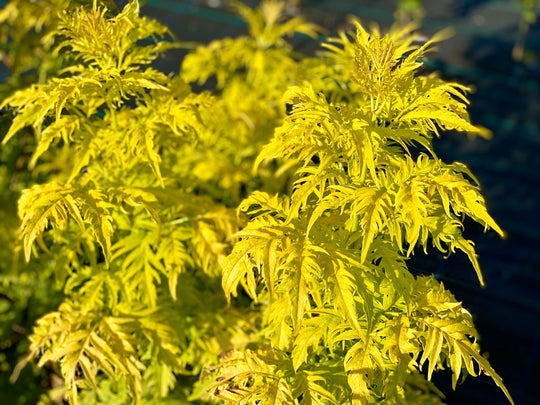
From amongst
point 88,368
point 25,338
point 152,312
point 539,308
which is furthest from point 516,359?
point 25,338

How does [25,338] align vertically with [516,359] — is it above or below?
below

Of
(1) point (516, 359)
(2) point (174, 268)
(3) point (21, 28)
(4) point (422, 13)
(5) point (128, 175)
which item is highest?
(4) point (422, 13)

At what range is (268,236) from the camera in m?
1.49

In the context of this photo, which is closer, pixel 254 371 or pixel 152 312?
pixel 254 371

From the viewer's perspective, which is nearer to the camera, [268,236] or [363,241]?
[363,241]

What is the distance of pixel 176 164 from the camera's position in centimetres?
265

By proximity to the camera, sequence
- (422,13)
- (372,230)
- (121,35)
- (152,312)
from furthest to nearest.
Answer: (422,13)
(152,312)
(121,35)
(372,230)

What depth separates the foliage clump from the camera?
59.1 inches

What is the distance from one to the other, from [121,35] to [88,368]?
1119 mm

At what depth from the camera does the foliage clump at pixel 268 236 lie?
4.92 feet

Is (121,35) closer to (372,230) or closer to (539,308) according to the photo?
(372,230)

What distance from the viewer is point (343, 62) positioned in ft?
7.84

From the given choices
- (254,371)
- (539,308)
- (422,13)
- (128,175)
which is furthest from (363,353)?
(422,13)

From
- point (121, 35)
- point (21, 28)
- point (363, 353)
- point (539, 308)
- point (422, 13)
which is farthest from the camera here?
point (422, 13)
